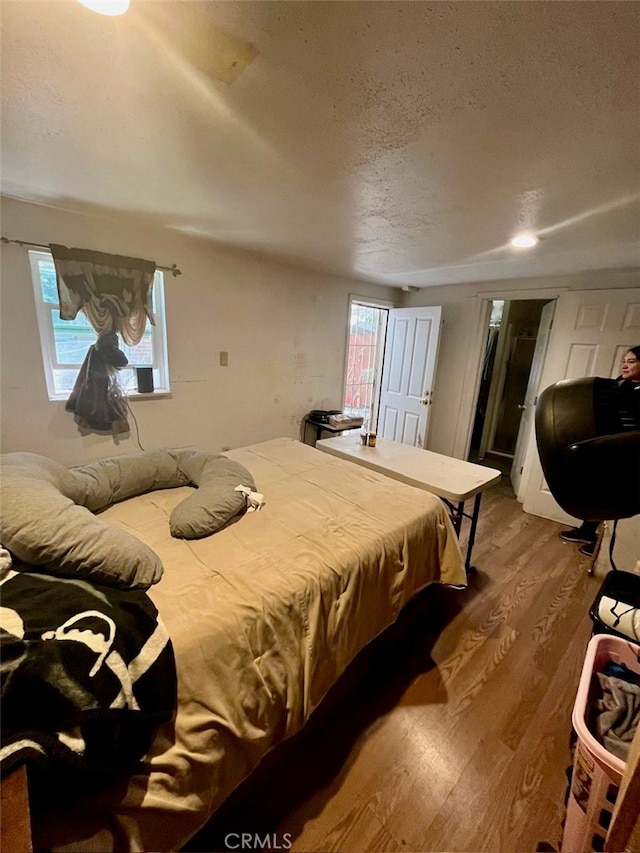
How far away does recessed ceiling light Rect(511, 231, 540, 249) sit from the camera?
6.84 feet

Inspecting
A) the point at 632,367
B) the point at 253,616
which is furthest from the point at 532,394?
the point at 253,616

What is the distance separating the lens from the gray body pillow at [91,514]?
1.00 metres

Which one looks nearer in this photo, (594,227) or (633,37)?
(633,37)

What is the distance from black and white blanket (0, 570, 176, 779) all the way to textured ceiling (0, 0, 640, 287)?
1.42 metres

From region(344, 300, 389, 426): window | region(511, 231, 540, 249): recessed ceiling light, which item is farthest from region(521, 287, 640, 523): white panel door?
region(344, 300, 389, 426): window

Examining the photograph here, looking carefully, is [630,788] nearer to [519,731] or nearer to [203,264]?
[519,731]

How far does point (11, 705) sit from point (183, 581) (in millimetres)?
530

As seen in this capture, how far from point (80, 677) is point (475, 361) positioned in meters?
4.06

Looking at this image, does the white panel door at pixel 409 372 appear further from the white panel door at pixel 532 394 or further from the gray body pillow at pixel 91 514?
the gray body pillow at pixel 91 514

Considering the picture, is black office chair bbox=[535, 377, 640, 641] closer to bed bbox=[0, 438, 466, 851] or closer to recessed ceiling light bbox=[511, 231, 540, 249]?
bed bbox=[0, 438, 466, 851]

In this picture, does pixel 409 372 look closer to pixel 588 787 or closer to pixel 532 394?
pixel 532 394

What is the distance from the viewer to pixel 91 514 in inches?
47.0

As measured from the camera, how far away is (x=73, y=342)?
2334mm

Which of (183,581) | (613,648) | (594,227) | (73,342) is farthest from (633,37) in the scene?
(73,342)
